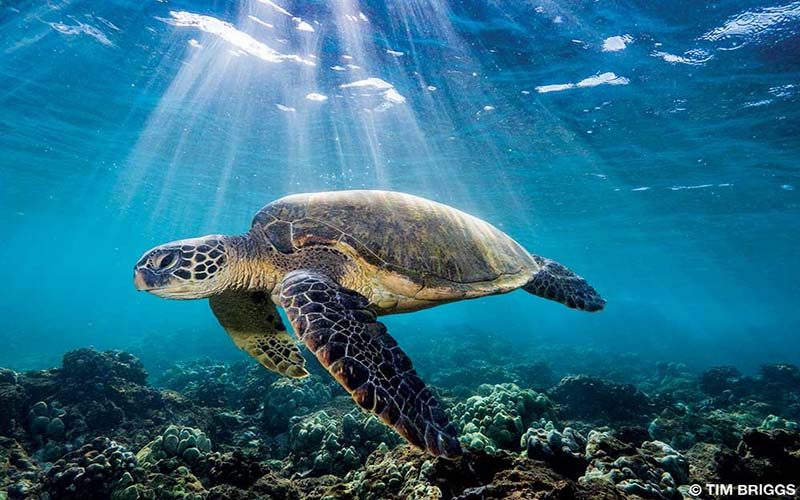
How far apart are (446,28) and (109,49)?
1015 cm

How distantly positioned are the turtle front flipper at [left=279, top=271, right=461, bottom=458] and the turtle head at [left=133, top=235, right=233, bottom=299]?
0.99m

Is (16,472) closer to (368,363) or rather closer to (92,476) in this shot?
(92,476)

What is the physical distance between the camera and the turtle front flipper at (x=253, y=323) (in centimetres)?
421

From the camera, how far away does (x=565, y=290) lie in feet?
16.9

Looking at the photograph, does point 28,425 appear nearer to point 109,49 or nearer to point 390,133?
point 109,49

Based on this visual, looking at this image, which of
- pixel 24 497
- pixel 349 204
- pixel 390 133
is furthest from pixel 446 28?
pixel 24 497

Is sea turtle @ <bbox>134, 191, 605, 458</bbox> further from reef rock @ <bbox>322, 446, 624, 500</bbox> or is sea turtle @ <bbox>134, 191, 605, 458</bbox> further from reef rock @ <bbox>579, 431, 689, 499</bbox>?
reef rock @ <bbox>579, 431, 689, 499</bbox>

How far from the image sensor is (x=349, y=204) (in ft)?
13.4

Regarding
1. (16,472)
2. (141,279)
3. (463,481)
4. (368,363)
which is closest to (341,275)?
(368,363)

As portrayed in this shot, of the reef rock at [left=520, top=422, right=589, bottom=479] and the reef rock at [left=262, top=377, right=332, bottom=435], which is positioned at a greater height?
the reef rock at [left=520, top=422, right=589, bottom=479]

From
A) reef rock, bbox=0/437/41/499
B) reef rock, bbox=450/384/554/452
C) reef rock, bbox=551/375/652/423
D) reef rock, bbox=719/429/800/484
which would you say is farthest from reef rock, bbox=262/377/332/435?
reef rock, bbox=719/429/800/484

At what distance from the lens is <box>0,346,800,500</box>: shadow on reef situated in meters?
2.71

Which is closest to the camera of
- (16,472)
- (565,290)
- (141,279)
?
(141,279)

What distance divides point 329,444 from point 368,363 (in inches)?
109
